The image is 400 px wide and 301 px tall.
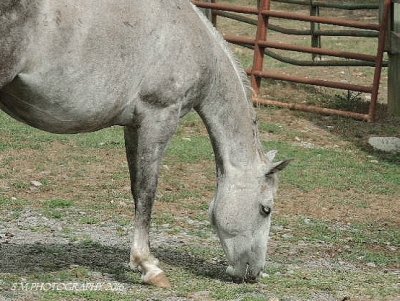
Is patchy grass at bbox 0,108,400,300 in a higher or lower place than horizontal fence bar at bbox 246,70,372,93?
lower

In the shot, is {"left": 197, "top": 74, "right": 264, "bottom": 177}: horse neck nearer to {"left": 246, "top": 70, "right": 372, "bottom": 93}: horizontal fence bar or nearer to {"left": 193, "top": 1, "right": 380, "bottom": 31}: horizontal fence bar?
{"left": 246, "top": 70, "right": 372, "bottom": 93}: horizontal fence bar

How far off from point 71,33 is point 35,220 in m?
2.54

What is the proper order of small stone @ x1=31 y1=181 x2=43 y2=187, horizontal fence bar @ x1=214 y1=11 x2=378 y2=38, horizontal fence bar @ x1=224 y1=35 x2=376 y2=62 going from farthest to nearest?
horizontal fence bar @ x1=214 y1=11 x2=378 y2=38 < horizontal fence bar @ x1=224 y1=35 x2=376 y2=62 < small stone @ x1=31 y1=181 x2=43 y2=187

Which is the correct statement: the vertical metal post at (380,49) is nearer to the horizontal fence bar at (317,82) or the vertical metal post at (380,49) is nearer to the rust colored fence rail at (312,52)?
the rust colored fence rail at (312,52)

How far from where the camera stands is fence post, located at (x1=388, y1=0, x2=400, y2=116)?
1219 centimetres

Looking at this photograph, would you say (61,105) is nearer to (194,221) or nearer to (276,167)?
(276,167)

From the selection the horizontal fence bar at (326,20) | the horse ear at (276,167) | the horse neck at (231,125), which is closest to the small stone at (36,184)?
the horse neck at (231,125)

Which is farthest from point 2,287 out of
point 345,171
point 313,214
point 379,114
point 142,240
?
point 379,114

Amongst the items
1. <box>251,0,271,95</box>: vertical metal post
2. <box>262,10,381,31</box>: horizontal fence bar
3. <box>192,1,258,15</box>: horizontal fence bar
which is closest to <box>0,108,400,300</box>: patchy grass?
<box>262,10,381,31</box>: horizontal fence bar

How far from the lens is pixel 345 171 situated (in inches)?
394

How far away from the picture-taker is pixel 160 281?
604cm

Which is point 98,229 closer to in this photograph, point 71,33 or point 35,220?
point 35,220

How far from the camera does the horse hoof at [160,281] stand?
6.04 m

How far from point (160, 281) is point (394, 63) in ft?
23.2
